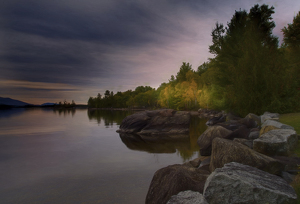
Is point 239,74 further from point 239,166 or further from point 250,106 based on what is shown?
point 239,166

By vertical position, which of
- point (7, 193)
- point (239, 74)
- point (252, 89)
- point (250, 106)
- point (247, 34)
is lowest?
point (7, 193)

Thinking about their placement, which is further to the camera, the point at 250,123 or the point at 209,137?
the point at 250,123

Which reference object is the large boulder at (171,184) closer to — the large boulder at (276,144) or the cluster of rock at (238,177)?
the cluster of rock at (238,177)

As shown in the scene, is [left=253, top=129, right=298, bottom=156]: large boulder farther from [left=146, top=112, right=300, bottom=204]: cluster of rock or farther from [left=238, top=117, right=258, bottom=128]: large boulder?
[left=238, top=117, right=258, bottom=128]: large boulder

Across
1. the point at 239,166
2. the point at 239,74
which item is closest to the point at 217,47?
the point at 239,74

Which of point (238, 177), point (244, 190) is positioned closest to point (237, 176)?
point (238, 177)

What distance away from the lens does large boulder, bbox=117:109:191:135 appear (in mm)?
23953

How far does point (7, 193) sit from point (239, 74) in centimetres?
2407

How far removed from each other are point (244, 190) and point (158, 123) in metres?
20.6

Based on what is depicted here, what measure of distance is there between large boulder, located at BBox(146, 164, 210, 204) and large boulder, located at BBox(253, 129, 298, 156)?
11.4 ft

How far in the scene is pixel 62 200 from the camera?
739 cm

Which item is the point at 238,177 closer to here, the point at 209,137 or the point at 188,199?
the point at 188,199

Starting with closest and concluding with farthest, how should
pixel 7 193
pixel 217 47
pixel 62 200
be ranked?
pixel 62 200, pixel 7 193, pixel 217 47

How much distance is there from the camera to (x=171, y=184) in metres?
5.60
